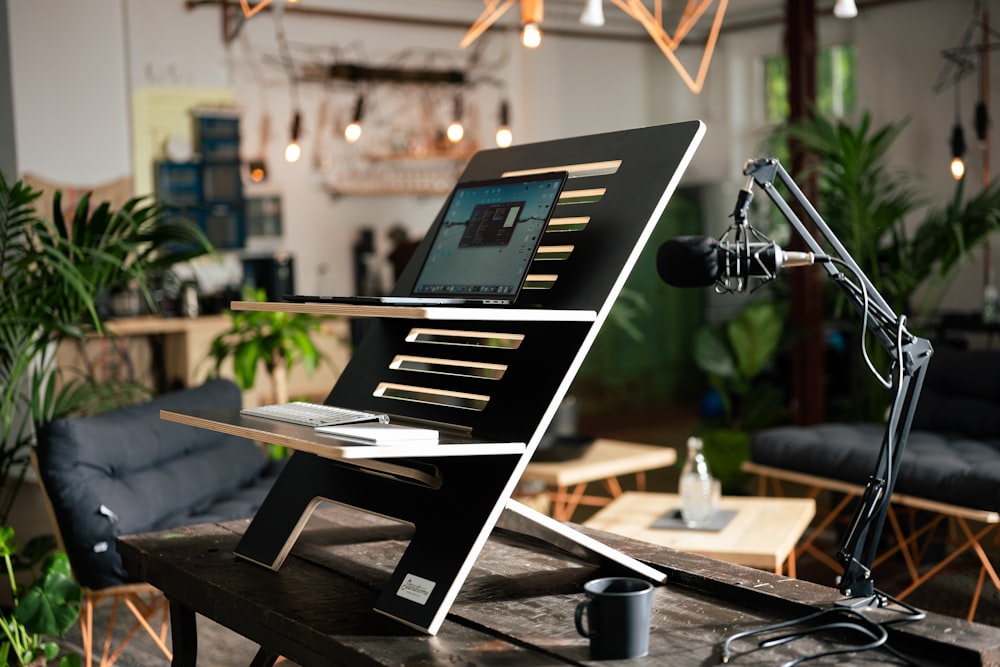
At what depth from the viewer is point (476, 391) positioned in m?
1.99

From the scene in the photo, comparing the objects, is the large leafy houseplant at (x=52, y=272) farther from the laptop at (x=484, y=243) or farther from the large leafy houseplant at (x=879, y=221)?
the large leafy houseplant at (x=879, y=221)

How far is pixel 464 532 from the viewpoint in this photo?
1.81m

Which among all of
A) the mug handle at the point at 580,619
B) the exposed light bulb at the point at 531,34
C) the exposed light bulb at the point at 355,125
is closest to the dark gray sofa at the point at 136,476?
the exposed light bulb at the point at 531,34

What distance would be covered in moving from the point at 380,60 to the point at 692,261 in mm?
6348

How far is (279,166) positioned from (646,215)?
5.82 meters

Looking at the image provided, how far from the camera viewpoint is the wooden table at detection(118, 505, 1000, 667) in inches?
65.0

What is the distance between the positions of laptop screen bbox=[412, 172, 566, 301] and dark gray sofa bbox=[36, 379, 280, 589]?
1.48m

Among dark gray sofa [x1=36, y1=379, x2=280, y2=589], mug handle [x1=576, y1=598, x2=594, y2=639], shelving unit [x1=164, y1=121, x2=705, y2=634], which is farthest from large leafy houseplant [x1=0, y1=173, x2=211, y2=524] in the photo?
mug handle [x1=576, y1=598, x2=594, y2=639]

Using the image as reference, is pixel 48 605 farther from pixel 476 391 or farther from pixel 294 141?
pixel 294 141

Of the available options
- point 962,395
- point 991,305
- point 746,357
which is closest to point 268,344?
point 746,357

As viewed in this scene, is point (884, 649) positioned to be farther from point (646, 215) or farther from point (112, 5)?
point (112, 5)

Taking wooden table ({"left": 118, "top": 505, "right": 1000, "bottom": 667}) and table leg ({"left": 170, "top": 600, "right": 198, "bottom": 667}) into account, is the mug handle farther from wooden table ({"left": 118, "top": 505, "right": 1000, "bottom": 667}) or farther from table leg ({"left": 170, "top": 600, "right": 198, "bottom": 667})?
table leg ({"left": 170, "top": 600, "right": 198, "bottom": 667})

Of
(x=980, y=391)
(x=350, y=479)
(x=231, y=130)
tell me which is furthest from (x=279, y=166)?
(x=350, y=479)

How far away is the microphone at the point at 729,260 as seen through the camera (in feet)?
5.79
